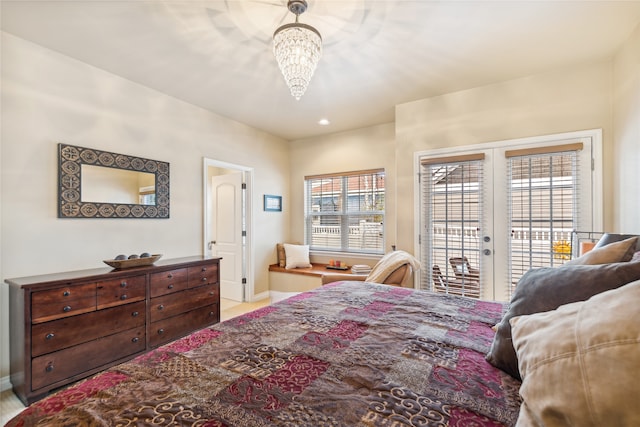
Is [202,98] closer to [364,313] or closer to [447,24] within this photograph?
[447,24]

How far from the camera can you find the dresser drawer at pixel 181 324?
2.77 meters

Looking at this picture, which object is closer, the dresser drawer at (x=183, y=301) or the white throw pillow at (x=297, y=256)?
the dresser drawer at (x=183, y=301)

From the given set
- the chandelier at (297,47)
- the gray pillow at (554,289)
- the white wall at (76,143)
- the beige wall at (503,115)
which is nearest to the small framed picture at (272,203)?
the white wall at (76,143)

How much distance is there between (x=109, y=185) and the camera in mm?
2867

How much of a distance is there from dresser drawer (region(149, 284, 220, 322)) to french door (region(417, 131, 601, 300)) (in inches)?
101

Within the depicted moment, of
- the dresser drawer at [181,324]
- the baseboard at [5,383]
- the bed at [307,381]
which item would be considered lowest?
the baseboard at [5,383]

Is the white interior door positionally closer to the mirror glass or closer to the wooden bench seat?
the wooden bench seat

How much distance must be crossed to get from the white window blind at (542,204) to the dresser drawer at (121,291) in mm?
3751

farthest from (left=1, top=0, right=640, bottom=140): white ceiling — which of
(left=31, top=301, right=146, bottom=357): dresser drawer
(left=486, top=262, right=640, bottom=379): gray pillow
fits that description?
(left=31, top=301, right=146, bottom=357): dresser drawer

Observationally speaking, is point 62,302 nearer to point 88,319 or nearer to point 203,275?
point 88,319

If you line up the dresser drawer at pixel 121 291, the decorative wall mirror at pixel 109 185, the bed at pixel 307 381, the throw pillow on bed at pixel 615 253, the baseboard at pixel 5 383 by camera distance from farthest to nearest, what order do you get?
the decorative wall mirror at pixel 109 185, the dresser drawer at pixel 121 291, the baseboard at pixel 5 383, the throw pillow on bed at pixel 615 253, the bed at pixel 307 381

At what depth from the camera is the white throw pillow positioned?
4828 mm

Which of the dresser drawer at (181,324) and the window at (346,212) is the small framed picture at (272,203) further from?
the dresser drawer at (181,324)

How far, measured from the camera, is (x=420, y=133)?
3639mm
